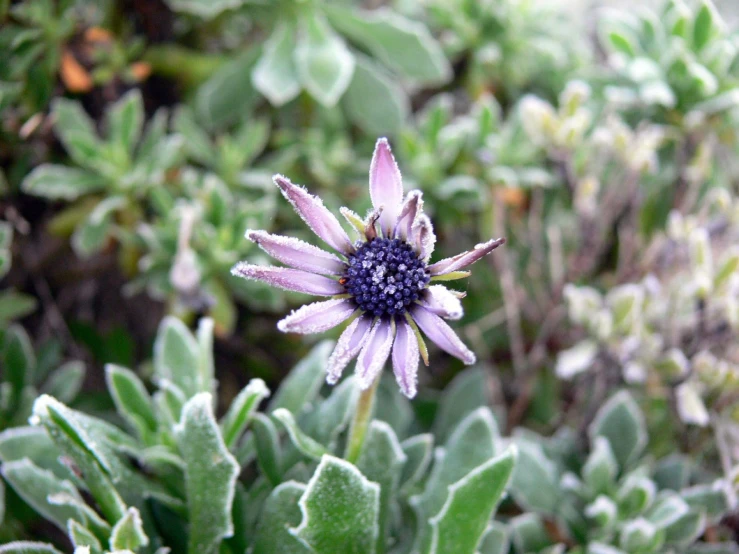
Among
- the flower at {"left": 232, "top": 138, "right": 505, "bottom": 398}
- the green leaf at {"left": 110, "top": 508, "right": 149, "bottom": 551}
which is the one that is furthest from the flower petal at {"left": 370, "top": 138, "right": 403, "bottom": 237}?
the green leaf at {"left": 110, "top": 508, "right": 149, "bottom": 551}

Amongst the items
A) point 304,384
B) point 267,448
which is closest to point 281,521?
point 267,448

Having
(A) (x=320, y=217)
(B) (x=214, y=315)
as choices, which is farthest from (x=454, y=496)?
(B) (x=214, y=315)

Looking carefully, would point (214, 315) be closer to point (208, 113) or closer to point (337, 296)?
point (208, 113)

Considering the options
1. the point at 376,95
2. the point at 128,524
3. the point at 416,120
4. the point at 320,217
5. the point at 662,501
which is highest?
the point at 320,217

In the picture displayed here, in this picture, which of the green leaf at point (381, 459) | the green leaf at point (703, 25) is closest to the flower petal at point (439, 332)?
the green leaf at point (381, 459)

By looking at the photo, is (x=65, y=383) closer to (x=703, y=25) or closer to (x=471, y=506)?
(x=471, y=506)

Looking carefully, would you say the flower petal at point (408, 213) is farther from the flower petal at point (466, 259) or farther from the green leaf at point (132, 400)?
the green leaf at point (132, 400)

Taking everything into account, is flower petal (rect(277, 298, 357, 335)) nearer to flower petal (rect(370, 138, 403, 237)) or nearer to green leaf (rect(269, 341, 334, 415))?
flower petal (rect(370, 138, 403, 237))
